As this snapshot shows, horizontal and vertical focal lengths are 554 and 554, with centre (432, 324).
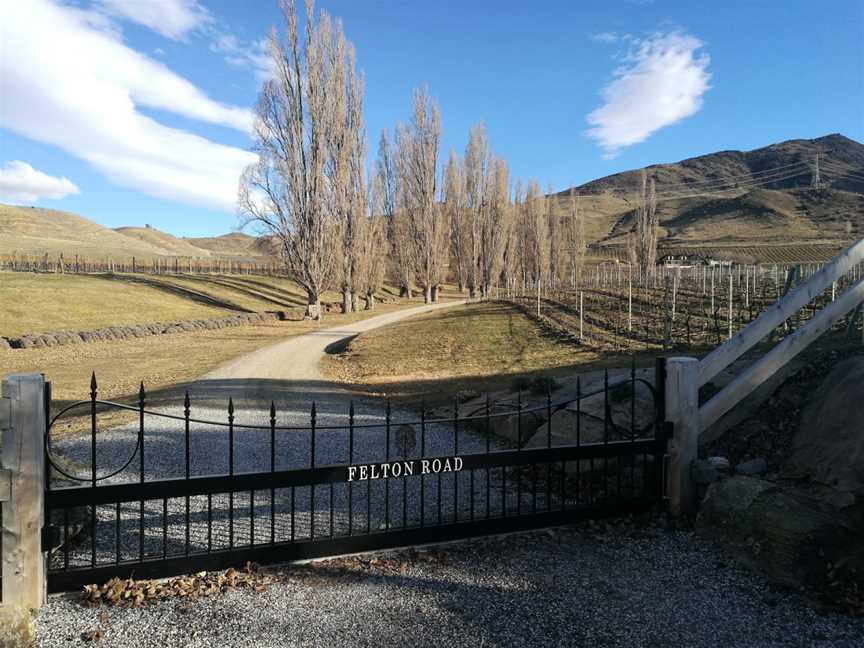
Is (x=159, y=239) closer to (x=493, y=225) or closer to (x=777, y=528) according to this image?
(x=493, y=225)

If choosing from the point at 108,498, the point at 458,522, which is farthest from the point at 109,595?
the point at 458,522

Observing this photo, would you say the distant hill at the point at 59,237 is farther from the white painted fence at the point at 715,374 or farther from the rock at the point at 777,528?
the rock at the point at 777,528

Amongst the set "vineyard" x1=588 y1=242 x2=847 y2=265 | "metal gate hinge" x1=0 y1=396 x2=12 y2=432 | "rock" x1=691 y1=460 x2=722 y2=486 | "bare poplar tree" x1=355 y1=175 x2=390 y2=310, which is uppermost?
"vineyard" x1=588 y1=242 x2=847 y2=265

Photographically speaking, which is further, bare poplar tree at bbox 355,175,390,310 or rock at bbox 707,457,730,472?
bare poplar tree at bbox 355,175,390,310

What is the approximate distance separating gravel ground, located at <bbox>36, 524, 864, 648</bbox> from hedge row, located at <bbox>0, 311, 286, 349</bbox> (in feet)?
65.9

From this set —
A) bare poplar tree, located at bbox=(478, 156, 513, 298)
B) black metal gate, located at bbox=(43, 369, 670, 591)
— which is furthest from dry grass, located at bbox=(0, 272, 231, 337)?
black metal gate, located at bbox=(43, 369, 670, 591)

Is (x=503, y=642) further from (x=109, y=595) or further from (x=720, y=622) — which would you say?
(x=109, y=595)

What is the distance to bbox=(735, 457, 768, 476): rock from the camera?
4.73m

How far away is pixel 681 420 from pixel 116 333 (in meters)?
23.7

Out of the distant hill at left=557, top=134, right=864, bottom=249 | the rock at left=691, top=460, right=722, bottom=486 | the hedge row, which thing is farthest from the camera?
the distant hill at left=557, top=134, right=864, bottom=249

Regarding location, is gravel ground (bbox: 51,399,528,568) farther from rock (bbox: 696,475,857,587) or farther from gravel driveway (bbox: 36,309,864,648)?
rock (bbox: 696,475,857,587)

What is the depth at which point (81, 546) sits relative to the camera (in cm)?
420

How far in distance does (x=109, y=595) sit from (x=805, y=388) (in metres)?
6.21

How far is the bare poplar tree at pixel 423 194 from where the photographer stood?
39.7 m
